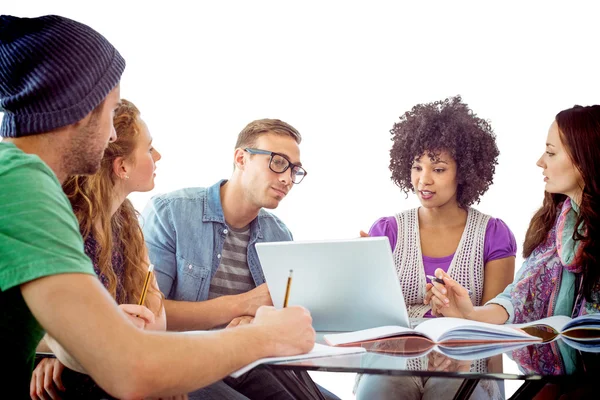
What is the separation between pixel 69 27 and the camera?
122 cm

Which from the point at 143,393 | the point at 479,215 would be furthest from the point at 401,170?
the point at 143,393

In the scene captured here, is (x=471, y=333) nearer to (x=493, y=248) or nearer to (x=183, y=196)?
(x=493, y=248)

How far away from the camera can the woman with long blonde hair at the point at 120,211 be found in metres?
1.80

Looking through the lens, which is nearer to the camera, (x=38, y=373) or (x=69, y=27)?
(x=69, y=27)

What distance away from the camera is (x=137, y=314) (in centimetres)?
153

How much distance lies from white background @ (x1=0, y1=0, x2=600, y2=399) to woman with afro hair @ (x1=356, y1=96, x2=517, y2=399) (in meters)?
0.96

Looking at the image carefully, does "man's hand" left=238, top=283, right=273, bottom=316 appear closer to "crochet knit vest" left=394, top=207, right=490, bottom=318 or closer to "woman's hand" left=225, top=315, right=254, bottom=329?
"woman's hand" left=225, top=315, right=254, bottom=329

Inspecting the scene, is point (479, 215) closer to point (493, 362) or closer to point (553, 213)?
point (553, 213)

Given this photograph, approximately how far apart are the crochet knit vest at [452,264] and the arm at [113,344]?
1575 millimetres

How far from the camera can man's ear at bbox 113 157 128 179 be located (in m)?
1.90

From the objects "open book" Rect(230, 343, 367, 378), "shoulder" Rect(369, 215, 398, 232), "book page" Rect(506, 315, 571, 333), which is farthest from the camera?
"shoulder" Rect(369, 215, 398, 232)

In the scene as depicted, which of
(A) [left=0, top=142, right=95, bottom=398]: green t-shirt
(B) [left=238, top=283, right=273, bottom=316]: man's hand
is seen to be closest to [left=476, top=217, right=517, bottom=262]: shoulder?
(B) [left=238, top=283, right=273, bottom=316]: man's hand

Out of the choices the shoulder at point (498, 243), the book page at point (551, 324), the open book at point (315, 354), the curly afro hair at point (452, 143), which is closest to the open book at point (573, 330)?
the book page at point (551, 324)

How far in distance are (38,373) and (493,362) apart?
102cm
